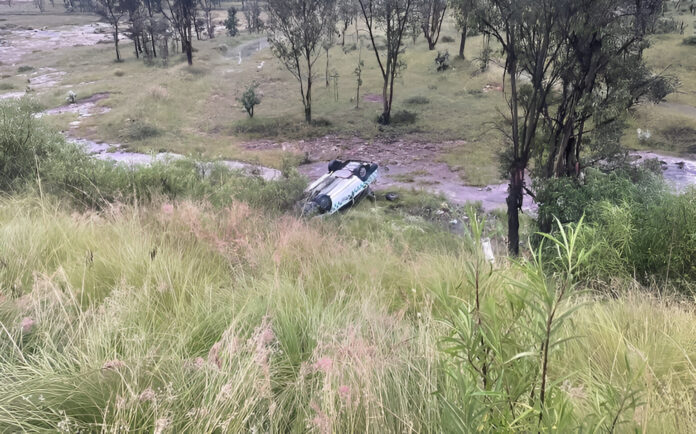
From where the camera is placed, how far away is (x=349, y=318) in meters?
2.16

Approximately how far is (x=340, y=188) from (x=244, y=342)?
12898 millimetres

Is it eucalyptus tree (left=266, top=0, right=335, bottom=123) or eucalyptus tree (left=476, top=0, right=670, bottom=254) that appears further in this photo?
eucalyptus tree (left=266, top=0, right=335, bottom=123)

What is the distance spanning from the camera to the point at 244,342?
1923mm

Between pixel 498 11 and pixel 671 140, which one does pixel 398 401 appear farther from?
pixel 671 140

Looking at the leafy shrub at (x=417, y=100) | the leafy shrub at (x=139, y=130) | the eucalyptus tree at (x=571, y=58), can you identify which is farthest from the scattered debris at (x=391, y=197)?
the leafy shrub at (x=417, y=100)

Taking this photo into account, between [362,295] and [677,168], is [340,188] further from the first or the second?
[677,168]

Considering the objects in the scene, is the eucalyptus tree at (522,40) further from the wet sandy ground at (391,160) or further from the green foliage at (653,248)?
the green foliage at (653,248)

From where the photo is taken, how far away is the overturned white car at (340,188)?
45.0 ft

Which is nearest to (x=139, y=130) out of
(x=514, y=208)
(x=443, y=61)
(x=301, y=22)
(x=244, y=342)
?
A: (x=301, y=22)

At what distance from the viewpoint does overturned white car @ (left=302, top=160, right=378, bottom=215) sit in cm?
1373

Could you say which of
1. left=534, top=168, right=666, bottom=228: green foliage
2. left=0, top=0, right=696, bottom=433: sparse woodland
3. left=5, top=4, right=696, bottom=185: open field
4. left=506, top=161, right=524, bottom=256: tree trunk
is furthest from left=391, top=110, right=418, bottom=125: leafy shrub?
left=534, top=168, right=666, bottom=228: green foliage

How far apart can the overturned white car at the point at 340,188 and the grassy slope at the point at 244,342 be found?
9440 millimetres

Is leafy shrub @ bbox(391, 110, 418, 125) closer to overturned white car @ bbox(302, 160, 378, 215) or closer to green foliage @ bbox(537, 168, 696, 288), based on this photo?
overturned white car @ bbox(302, 160, 378, 215)

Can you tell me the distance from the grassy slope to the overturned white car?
9440 mm
